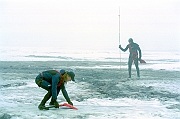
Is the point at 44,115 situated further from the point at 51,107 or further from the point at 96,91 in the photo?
the point at 96,91

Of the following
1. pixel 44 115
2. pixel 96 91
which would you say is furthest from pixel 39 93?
pixel 44 115

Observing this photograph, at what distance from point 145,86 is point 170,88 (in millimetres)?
896

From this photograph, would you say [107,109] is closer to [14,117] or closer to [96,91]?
[14,117]

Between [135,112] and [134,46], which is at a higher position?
[134,46]

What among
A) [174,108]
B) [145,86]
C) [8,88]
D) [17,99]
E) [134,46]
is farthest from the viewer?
[134,46]

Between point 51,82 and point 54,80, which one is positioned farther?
point 51,82

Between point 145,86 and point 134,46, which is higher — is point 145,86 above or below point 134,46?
below

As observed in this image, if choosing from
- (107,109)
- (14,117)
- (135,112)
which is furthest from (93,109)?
(14,117)

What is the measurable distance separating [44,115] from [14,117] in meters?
0.58

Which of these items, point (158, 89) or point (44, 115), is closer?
point (44, 115)

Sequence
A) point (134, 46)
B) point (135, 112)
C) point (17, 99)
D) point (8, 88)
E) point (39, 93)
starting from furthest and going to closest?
1. point (134, 46)
2. point (8, 88)
3. point (39, 93)
4. point (17, 99)
5. point (135, 112)

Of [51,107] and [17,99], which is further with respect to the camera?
[17,99]

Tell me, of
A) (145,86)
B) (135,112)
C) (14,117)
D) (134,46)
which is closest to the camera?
(14,117)

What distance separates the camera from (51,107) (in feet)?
20.7
